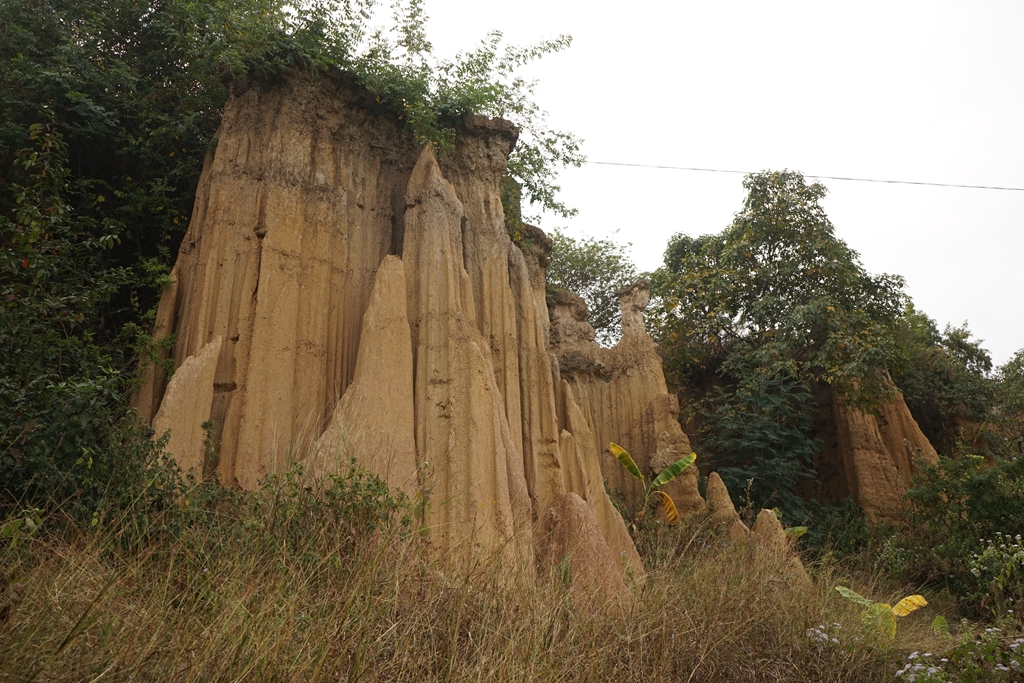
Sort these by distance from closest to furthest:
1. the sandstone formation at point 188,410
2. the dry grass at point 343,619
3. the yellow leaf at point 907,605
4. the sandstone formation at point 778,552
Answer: the dry grass at point 343,619, the sandstone formation at point 188,410, the sandstone formation at point 778,552, the yellow leaf at point 907,605

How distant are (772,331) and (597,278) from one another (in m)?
8.95

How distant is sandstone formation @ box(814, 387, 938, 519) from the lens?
1889cm

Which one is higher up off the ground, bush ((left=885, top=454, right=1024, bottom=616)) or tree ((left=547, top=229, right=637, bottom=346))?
tree ((left=547, top=229, right=637, bottom=346))

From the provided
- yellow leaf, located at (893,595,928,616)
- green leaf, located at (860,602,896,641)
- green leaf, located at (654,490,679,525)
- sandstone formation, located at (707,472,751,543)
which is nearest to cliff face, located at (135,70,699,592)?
green leaf, located at (654,490,679,525)

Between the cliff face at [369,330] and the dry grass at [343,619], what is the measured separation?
119 cm

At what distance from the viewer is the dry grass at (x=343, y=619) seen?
4.50 m

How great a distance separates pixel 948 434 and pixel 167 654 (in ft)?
75.7

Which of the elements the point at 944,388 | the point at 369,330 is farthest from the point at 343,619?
the point at 944,388

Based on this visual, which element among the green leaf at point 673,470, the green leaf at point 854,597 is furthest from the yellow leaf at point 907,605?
the green leaf at point 673,470

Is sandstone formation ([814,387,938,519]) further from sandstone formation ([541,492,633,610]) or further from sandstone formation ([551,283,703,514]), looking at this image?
sandstone formation ([541,492,633,610])

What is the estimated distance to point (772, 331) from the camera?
826 inches

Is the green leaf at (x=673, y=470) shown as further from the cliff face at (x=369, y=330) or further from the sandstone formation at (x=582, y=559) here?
the sandstone formation at (x=582, y=559)

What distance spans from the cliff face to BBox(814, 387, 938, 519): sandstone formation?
891cm

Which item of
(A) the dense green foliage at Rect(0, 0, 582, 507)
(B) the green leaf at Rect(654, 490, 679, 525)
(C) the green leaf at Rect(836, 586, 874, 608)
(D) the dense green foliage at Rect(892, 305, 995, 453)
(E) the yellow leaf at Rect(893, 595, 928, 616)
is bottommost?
(E) the yellow leaf at Rect(893, 595, 928, 616)
